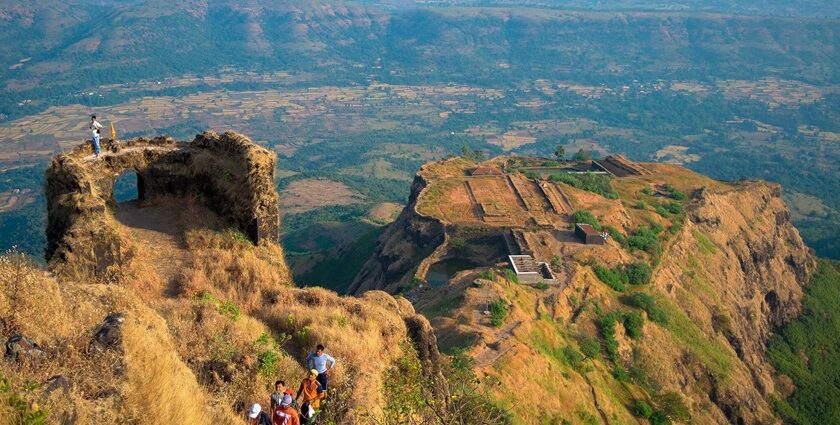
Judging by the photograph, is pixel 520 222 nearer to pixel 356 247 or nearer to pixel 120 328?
pixel 356 247

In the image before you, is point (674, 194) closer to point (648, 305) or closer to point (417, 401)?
point (648, 305)

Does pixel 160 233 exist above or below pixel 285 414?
below

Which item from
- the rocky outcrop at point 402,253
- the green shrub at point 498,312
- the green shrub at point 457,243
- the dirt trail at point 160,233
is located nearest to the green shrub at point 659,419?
the green shrub at point 498,312

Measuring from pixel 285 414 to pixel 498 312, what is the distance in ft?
80.4

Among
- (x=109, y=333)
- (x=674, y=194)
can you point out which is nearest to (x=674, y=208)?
(x=674, y=194)

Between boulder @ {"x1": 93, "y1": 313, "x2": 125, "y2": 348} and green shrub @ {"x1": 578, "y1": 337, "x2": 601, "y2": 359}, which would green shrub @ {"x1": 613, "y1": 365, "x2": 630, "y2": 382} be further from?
boulder @ {"x1": 93, "y1": 313, "x2": 125, "y2": 348}

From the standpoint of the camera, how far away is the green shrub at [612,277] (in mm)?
44062

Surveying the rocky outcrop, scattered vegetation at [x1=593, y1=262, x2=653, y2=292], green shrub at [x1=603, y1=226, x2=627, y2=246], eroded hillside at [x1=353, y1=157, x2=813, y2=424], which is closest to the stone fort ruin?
eroded hillside at [x1=353, y1=157, x2=813, y2=424]

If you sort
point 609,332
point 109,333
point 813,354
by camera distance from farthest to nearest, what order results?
point 813,354 → point 609,332 → point 109,333

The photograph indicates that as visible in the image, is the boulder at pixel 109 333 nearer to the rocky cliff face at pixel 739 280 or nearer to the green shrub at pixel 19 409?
the green shrub at pixel 19 409

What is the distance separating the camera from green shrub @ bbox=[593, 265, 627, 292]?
145 feet

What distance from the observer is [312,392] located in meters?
11.5

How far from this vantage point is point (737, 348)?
47781mm

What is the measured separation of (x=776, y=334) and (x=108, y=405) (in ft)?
209
